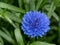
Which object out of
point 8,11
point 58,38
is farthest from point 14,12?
point 58,38

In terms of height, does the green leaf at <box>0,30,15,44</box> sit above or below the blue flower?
below

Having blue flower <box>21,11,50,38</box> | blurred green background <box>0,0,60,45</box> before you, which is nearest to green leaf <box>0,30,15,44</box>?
blurred green background <box>0,0,60,45</box>

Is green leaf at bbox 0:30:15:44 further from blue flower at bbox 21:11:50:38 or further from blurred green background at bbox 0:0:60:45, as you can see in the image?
blue flower at bbox 21:11:50:38

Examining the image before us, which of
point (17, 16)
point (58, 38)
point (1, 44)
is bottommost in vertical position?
point (58, 38)

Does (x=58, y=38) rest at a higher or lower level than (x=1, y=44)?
lower

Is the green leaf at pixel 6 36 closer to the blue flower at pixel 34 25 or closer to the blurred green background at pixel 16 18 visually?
the blurred green background at pixel 16 18

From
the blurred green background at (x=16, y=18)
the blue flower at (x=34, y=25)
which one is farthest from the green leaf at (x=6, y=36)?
the blue flower at (x=34, y=25)

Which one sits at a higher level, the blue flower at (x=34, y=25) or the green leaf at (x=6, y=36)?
the blue flower at (x=34, y=25)

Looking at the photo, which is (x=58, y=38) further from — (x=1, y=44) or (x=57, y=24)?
(x=1, y=44)
